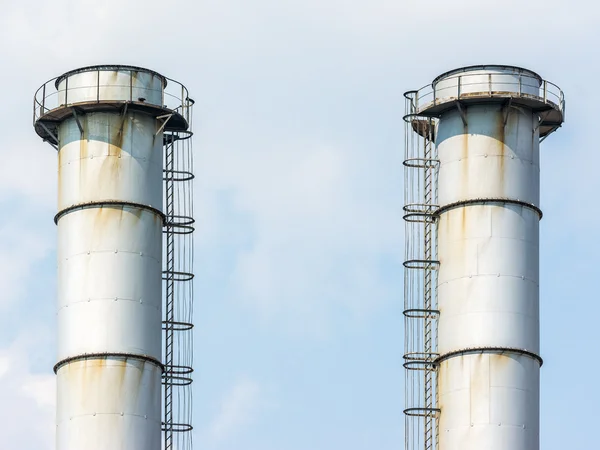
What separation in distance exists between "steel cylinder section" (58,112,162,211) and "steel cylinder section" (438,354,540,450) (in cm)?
1284

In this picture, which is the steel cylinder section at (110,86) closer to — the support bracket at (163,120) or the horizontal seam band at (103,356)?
the support bracket at (163,120)

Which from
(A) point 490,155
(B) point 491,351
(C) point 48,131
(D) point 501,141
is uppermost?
(C) point 48,131

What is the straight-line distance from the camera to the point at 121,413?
7575cm

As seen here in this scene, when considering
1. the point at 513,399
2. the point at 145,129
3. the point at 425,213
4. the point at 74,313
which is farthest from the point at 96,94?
the point at 513,399

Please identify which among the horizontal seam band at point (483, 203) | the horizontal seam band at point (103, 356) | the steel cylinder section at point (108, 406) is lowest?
the steel cylinder section at point (108, 406)

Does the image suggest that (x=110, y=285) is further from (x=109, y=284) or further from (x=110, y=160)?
(x=110, y=160)

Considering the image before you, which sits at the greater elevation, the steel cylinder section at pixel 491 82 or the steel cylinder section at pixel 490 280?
the steel cylinder section at pixel 491 82

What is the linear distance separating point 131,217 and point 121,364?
17.4 ft

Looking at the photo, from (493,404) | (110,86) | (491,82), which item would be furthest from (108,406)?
(491,82)

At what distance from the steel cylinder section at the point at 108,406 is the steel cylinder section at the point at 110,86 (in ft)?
31.7

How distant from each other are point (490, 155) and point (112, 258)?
14588 millimetres

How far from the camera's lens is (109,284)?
3019 inches

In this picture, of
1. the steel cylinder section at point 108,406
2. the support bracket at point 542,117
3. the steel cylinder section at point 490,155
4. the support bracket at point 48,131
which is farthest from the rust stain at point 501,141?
the support bracket at point 48,131

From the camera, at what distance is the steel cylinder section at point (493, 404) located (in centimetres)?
7825
